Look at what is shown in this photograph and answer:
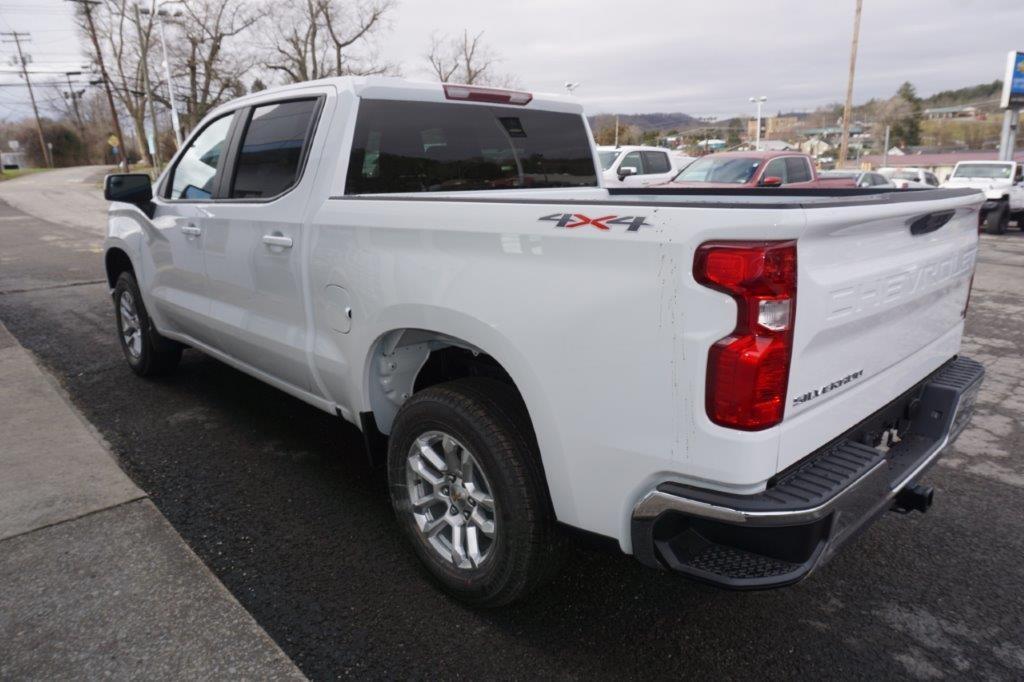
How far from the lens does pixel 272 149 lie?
3.47m

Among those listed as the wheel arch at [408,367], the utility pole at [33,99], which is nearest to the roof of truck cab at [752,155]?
the wheel arch at [408,367]

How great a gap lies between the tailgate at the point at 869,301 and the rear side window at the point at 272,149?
233 centimetres

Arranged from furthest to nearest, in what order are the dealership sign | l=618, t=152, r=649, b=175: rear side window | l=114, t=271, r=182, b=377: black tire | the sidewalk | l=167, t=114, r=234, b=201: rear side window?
the dealership sign
l=618, t=152, r=649, b=175: rear side window
l=114, t=271, r=182, b=377: black tire
l=167, t=114, r=234, b=201: rear side window
the sidewalk

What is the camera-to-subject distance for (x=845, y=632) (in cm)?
251

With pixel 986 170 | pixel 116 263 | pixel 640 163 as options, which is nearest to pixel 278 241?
pixel 116 263

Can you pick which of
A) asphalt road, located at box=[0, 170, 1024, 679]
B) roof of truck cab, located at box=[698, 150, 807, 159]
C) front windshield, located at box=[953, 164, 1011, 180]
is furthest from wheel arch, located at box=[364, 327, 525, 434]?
front windshield, located at box=[953, 164, 1011, 180]

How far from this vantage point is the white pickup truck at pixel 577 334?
1803 mm

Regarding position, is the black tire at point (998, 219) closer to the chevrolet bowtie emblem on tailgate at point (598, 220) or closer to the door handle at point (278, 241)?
the door handle at point (278, 241)

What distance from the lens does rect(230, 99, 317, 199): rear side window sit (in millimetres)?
3285

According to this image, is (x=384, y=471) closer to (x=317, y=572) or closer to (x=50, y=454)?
(x=317, y=572)

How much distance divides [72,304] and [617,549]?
27.4 ft

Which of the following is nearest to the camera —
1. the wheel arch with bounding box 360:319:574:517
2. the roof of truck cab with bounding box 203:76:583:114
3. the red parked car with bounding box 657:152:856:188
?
the wheel arch with bounding box 360:319:574:517

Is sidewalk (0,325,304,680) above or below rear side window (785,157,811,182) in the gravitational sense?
below

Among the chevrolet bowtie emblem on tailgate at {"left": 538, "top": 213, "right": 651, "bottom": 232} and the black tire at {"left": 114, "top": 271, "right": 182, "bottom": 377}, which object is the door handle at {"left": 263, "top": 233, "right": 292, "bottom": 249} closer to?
the chevrolet bowtie emblem on tailgate at {"left": 538, "top": 213, "right": 651, "bottom": 232}
